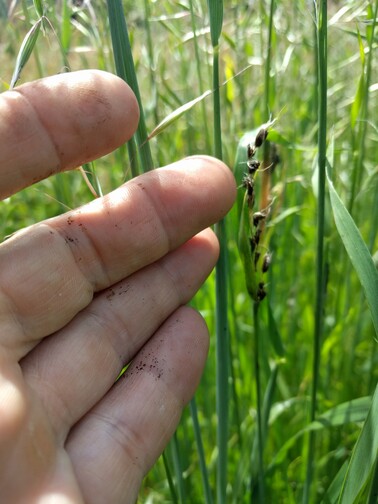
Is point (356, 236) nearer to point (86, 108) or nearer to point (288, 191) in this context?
point (86, 108)

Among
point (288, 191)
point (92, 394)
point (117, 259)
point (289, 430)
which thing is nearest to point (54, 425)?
point (92, 394)

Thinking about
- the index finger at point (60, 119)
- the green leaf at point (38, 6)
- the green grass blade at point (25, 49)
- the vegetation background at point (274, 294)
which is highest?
the green leaf at point (38, 6)

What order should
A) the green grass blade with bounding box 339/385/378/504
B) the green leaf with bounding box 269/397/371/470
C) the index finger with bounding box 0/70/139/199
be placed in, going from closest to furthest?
the green grass blade with bounding box 339/385/378/504
the index finger with bounding box 0/70/139/199
the green leaf with bounding box 269/397/371/470

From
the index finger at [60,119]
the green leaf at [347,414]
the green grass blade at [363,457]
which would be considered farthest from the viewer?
the green leaf at [347,414]

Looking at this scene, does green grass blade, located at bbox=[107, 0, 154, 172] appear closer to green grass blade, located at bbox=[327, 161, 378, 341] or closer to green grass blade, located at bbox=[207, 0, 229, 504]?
green grass blade, located at bbox=[207, 0, 229, 504]

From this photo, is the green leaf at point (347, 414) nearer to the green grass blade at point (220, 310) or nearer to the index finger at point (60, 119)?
the green grass blade at point (220, 310)

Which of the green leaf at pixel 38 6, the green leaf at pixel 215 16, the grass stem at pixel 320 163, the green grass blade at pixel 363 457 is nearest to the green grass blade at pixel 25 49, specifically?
the green leaf at pixel 38 6

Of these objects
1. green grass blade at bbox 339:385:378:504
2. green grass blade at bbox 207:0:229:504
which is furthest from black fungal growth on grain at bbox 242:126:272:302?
green grass blade at bbox 339:385:378:504

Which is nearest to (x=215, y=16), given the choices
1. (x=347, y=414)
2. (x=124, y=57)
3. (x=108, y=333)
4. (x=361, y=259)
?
(x=124, y=57)
